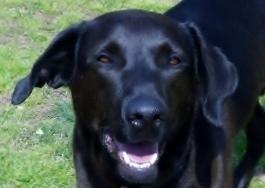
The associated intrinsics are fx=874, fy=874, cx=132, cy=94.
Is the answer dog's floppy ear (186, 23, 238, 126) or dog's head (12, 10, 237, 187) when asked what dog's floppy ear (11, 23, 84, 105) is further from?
dog's floppy ear (186, 23, 238, 126)

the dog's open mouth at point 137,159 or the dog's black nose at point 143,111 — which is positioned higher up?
the dog's black nose at point 143,111

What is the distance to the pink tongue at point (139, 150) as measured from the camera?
3797 millimetres

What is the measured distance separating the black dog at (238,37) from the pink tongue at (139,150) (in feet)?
2.91

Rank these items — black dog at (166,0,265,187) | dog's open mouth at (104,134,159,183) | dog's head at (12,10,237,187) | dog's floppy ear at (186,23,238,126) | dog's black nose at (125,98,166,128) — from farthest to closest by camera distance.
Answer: black dog at (166,0,265,187) < dog's floppy ear at (186,23,238,126) < dog's open mouth at (104,134,159,183) < dog's head at (12,10,237,187) < dog's black nose at (125,98,166,128)

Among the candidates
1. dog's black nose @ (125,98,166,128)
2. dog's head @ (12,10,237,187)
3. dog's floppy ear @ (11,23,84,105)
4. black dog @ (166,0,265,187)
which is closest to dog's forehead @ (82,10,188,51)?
dog's head @ (12,10,237,187)

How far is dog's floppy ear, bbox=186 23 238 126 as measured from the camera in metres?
4.04

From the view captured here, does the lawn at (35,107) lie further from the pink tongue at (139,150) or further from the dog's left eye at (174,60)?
the dog's left eye at (174,60)

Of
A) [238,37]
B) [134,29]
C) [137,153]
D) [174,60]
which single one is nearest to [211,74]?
[174,60]

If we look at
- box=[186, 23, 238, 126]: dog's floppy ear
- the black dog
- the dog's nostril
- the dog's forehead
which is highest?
the dog's forehead

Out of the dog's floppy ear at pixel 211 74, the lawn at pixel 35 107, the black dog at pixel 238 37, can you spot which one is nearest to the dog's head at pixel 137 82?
the dog's floppy ear at pixel 211 74

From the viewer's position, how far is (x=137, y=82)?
3654 mm

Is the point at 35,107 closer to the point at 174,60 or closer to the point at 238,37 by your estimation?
the point at 238,37

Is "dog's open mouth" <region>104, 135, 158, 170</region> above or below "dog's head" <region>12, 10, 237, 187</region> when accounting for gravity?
below

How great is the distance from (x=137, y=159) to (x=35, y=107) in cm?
264
